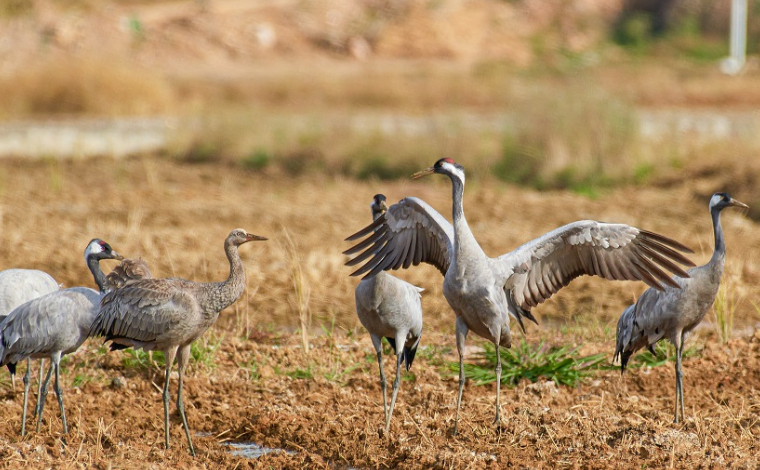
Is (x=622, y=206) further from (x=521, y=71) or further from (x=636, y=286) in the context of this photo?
(x=521, y=71)

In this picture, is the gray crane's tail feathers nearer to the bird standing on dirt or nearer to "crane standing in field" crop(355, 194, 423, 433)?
"crane standing in field" crop(355, 194, 423, 433)

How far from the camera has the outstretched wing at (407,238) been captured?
6793 mm

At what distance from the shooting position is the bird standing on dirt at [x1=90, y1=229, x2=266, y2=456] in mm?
6023

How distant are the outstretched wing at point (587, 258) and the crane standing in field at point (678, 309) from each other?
0.57ft

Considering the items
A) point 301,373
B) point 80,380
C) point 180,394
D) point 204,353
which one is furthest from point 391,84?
point 180,394

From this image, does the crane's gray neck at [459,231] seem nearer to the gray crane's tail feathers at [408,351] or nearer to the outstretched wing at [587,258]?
the outstretched wing at [587,258]

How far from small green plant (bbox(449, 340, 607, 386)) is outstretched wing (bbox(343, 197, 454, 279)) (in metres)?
0.86

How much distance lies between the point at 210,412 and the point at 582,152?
9.71 metres

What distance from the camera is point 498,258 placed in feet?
21.8

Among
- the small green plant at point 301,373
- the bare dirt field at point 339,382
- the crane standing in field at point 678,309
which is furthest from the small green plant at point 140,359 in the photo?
the crane standing in field at point 678,309

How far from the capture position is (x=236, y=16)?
44.5 metres

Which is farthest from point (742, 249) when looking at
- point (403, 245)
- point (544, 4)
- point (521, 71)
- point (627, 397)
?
point (544, 4)

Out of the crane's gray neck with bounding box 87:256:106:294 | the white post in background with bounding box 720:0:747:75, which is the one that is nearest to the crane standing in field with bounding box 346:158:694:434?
the crane's gray neck with bounding box 87:256:106:294

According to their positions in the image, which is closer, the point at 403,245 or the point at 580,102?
the point at 403,245
